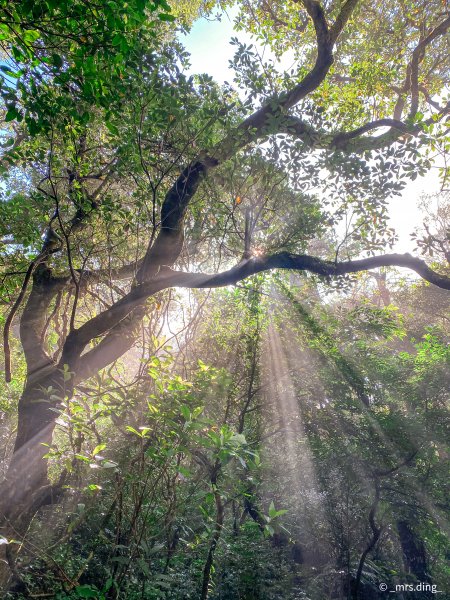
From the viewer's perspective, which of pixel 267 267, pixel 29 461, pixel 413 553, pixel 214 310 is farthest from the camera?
pixel 413 553

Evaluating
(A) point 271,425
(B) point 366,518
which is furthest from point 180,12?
(B) point 366,518

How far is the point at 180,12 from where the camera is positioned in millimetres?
6945

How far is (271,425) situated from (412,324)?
9.67 metres

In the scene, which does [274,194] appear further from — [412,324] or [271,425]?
[412,324]

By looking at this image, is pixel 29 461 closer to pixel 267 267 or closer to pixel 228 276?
pixel 228 276

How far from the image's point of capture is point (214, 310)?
24.9ft

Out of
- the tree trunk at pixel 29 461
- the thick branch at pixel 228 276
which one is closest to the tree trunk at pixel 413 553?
the thick branch at pixel 228 276

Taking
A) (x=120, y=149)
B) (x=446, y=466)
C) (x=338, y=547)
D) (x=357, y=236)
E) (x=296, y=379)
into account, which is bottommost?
(x=338, y=547)

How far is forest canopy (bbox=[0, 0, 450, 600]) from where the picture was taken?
287cm

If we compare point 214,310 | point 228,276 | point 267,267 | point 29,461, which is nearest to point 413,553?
point 214,310

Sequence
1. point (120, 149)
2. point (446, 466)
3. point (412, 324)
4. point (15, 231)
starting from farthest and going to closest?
1. point (412, 324)
2. point (446, 466)
3. point (15, 231)
4. point (120, 149)

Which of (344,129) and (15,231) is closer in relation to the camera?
(15,231)

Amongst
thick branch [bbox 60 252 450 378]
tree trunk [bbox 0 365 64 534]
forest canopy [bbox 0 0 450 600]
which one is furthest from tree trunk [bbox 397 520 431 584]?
tree trunk [bbox 0 365 64 534]

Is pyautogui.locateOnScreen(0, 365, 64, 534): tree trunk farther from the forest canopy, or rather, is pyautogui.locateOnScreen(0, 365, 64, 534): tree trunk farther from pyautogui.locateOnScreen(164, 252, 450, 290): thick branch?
pyautogui.locateOnScreen(164, 252, 450, 290): thick branch
